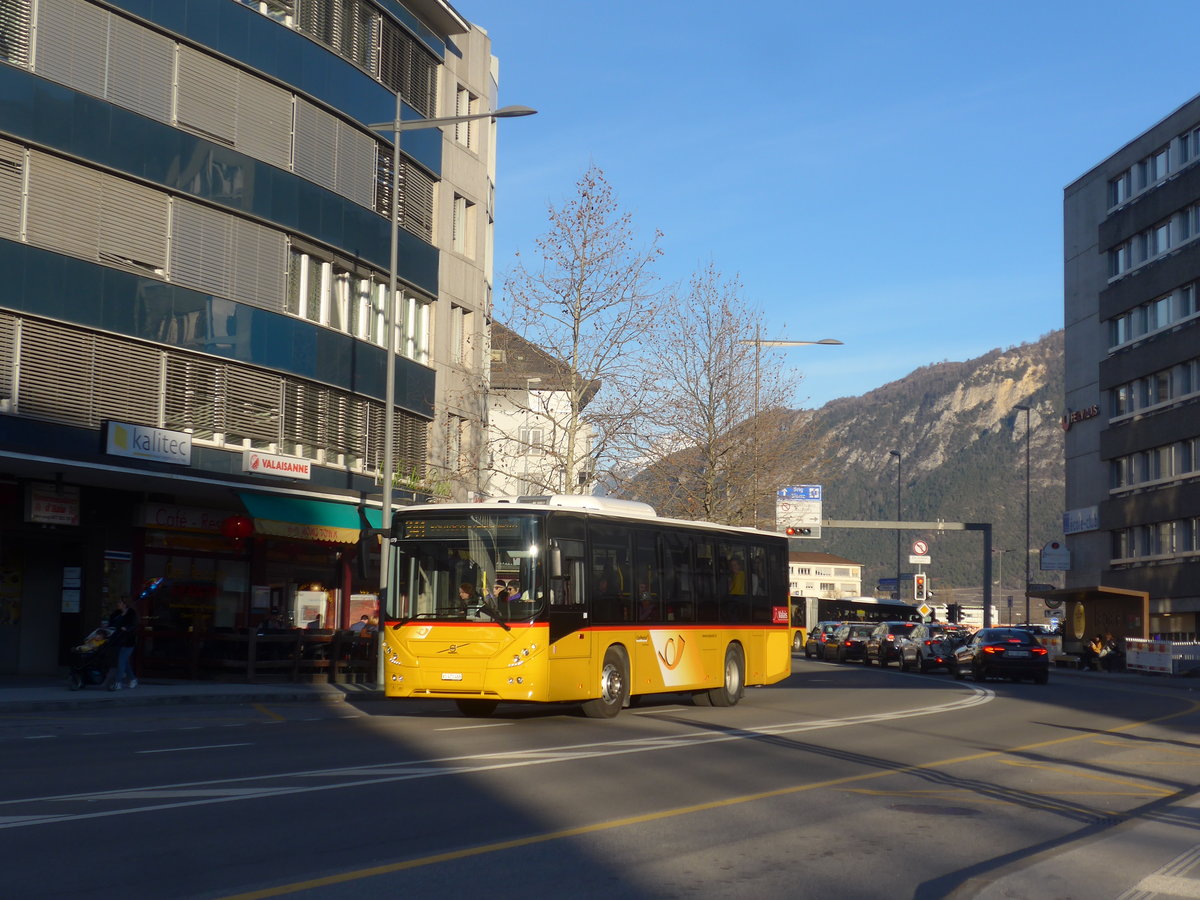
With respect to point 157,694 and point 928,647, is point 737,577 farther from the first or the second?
point 928,647

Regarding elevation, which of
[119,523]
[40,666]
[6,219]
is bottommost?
[40,666]

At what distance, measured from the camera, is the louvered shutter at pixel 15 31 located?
82.2 ft

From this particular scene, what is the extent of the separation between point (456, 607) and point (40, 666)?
13152 mm

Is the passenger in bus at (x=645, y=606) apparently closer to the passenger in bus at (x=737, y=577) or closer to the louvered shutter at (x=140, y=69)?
the passenger in bus at (x=737, y=577)

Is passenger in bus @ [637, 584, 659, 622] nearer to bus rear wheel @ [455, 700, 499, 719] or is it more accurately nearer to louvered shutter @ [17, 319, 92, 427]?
A: bus rear wheel @ [455, 700, 499, 719]

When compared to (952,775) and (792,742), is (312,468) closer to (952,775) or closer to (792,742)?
(792,742)

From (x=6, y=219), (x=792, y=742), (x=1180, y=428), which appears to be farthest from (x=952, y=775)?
(x=1180, y=428)

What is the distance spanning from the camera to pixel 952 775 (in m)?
13.8

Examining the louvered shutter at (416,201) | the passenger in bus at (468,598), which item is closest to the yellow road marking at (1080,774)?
the passenger in bus at (468,598)

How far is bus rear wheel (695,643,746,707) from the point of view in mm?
24203

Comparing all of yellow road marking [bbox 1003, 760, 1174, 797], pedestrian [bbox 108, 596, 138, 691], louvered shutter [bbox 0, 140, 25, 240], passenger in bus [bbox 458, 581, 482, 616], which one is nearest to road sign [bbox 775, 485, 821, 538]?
pedestrian [bbox 108, 596, 138, 691]

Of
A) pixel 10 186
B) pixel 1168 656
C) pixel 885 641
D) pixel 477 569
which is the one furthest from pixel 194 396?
pixel 1168 656

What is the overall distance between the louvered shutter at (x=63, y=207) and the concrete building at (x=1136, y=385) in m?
38.0

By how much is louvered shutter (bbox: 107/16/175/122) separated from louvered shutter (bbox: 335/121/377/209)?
5767 millimetres
